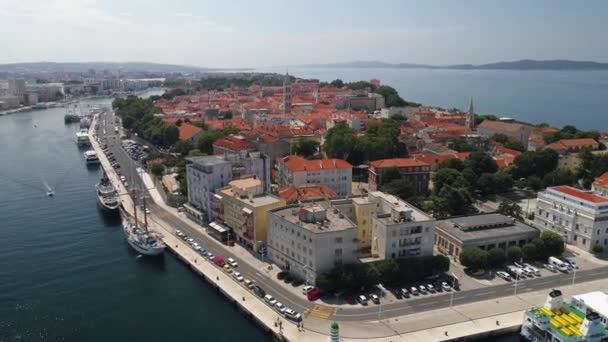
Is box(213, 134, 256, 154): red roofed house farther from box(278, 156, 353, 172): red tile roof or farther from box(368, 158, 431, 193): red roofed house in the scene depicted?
box(368, 158, 431, 193): red roofed house

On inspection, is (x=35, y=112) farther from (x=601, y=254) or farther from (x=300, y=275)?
(x=601, y=254)

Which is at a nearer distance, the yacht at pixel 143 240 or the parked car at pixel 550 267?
the parked car at pixel 550 267

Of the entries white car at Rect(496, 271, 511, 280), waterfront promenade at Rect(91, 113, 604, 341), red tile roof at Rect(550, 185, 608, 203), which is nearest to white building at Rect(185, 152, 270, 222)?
waterfront promenade at Rect(91, 113, 604, 341)

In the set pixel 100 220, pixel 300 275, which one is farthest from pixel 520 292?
pixel 100 220

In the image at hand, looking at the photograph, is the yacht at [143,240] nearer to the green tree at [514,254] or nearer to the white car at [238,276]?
the white car at [238,276]

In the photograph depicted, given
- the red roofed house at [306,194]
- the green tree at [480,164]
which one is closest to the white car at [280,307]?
the red roofed house at [306,194]

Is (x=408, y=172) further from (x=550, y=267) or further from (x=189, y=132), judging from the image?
(x=189, y=132)
